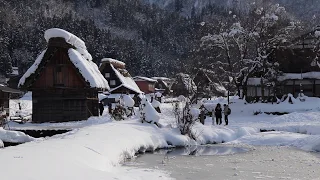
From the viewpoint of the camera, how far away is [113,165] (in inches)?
520

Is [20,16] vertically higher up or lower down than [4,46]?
higher up

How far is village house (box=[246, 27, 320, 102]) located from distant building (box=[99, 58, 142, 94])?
16140mm

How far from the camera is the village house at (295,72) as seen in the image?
39969 mm

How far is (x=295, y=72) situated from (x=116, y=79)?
22.0 metres

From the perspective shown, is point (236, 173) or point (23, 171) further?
point (236, 173)

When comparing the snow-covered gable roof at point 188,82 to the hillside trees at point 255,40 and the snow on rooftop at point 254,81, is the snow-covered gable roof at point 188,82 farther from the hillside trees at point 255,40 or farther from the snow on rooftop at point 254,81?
the snow on rooftop at point 254,81

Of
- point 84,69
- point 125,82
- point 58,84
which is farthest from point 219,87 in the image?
point 58,84

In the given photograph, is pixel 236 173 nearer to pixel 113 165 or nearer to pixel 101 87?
→ pixel 113 165

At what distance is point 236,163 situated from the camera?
14.3m

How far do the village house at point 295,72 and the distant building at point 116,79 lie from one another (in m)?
16.1

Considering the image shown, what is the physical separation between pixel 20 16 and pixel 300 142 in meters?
114

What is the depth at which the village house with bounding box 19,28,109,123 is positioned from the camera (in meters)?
31.5

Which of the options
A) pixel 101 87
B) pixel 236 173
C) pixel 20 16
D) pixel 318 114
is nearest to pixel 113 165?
pixel 236 173

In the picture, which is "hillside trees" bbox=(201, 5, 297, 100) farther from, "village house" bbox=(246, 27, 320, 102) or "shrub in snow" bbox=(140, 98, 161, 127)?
"shrub in snow" bbox=(140, 98, 161, 127)
